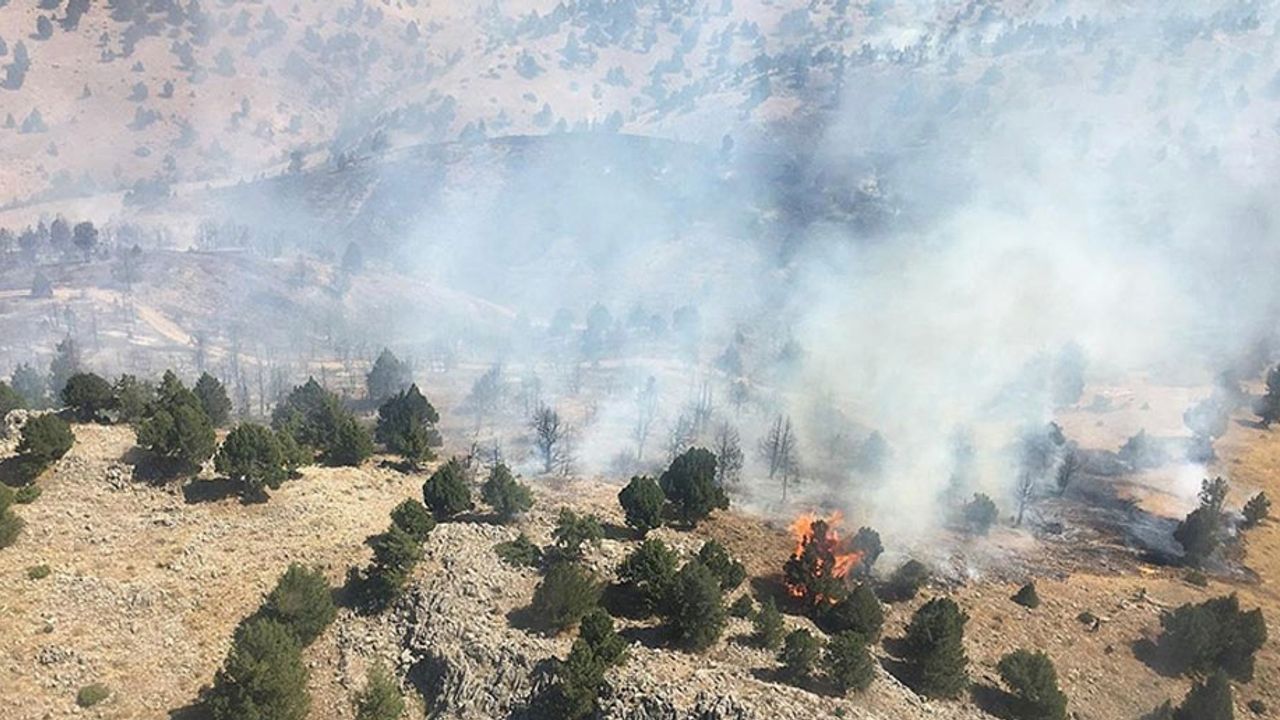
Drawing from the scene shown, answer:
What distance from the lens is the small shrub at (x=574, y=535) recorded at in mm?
51594

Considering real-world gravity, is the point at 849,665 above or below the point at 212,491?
above

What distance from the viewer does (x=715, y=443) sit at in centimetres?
10106

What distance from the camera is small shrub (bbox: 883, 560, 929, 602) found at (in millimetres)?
58344

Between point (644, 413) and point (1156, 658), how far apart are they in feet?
225

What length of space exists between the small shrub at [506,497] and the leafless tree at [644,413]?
36.9 meters

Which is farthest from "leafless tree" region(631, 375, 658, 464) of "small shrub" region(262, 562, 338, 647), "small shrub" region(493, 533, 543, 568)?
"small shrub" region(262, 562, 338, 647)

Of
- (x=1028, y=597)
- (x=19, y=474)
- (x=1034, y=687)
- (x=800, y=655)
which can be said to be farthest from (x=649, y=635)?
(x=19, y=474)

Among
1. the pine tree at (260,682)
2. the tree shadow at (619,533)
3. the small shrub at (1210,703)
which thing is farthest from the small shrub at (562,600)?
the small shrub at (1210,703)

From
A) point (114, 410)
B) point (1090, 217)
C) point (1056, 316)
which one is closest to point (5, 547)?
point (114, 410)

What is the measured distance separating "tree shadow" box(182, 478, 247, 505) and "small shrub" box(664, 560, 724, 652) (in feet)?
97.5

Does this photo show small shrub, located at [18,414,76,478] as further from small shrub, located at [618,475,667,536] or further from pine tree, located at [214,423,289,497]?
small shrub, located at [618,475,667,536]

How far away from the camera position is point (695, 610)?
4522 cm

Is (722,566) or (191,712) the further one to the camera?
(722,566)

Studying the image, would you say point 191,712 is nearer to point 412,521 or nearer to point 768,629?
point 412,521
